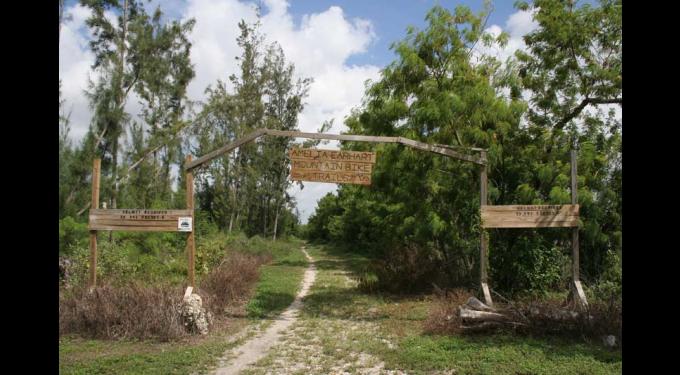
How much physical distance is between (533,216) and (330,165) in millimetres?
3707

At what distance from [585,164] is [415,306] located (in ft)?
15.0

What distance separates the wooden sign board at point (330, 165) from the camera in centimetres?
750

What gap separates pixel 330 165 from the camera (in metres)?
7.62

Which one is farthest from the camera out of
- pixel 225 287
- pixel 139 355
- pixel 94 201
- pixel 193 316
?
pixel 225 287

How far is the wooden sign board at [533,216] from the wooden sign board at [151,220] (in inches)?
208

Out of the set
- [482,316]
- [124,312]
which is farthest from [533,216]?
[124,312]

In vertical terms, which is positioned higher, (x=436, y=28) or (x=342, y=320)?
(x=436, y=28)

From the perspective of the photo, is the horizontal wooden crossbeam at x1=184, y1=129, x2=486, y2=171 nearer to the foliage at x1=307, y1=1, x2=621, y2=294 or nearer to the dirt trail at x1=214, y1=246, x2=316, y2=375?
the foliage at x1=307, y1=1, x2=621, y2=294

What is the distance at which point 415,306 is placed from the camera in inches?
357

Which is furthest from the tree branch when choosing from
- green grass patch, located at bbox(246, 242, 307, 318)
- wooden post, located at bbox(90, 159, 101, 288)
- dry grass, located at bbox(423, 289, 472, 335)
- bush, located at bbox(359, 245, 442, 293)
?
wooden post, located at bbox(90, 159, 101, 288)

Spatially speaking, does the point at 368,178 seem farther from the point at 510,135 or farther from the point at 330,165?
the point at 510,135
